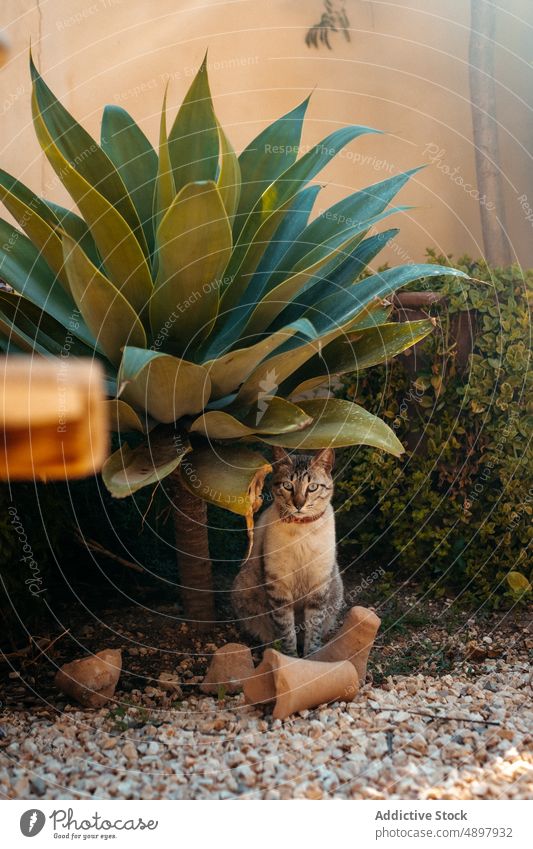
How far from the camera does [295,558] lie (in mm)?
2018

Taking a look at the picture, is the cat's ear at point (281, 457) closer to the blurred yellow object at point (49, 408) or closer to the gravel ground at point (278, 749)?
the blurred yellow object at point (49, 408)

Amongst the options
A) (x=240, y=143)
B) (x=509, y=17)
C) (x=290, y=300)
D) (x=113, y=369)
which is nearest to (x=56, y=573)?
(x=113, y=369)

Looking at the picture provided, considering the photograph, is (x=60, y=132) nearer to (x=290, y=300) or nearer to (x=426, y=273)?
(x=290, y=300)

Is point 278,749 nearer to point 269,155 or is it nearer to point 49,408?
point 49,408

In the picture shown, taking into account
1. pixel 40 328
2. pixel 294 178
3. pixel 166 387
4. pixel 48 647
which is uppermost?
pixel 294 178

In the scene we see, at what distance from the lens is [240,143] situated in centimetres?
296

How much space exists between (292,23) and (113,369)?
6.04 feet

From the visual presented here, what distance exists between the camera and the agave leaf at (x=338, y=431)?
160 centimetres

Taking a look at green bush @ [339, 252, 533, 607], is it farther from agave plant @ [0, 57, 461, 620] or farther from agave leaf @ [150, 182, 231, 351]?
agave leaf @ [150, 182, 231, 351]

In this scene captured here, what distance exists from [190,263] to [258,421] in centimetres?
37

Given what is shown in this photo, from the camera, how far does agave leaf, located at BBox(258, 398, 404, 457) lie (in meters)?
1.60

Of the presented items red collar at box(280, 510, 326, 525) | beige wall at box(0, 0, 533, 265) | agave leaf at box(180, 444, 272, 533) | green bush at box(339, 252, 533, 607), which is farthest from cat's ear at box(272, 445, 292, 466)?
beige wall at box(0, 0, 533, 265)

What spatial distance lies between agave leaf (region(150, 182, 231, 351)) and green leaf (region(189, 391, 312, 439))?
8.2 inches

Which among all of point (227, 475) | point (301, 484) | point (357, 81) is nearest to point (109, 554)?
point (301, 484)
